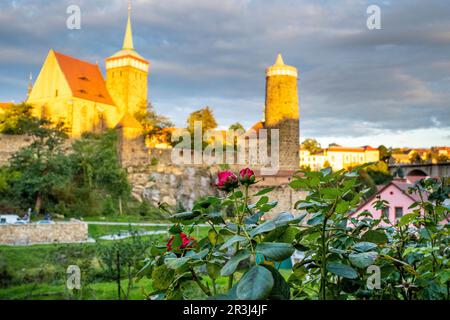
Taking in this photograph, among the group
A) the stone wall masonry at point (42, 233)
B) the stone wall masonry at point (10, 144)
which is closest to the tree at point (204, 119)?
the stone wall masonry at point (10, 144)

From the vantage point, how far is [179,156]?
33969mm

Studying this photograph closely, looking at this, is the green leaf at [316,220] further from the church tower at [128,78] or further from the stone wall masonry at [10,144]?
the church tower at [128,78]

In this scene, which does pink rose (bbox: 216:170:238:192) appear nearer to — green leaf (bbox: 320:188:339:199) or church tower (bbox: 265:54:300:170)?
green leaf (bbox: 320:188:339:199)

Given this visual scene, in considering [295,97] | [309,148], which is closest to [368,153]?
[309,148]

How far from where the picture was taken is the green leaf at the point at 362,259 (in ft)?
3.04

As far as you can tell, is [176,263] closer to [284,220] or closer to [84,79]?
[284,220]

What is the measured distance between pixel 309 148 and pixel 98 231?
150 feet

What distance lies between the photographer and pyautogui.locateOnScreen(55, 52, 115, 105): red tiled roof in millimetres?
36781

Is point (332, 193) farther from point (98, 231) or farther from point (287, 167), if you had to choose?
point (287, 167)

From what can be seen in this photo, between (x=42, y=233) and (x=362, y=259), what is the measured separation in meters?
16.0

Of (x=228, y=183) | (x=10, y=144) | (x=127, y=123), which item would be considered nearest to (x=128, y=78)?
(x=127, y=123)

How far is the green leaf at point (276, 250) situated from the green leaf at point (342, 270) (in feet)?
0.56

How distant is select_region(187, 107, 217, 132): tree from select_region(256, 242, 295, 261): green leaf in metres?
34.0

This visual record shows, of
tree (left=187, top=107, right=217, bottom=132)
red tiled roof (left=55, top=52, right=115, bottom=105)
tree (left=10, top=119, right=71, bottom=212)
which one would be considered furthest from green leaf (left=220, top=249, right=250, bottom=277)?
red tiled roof (left=55, top=52, right=115, bottom=105)
